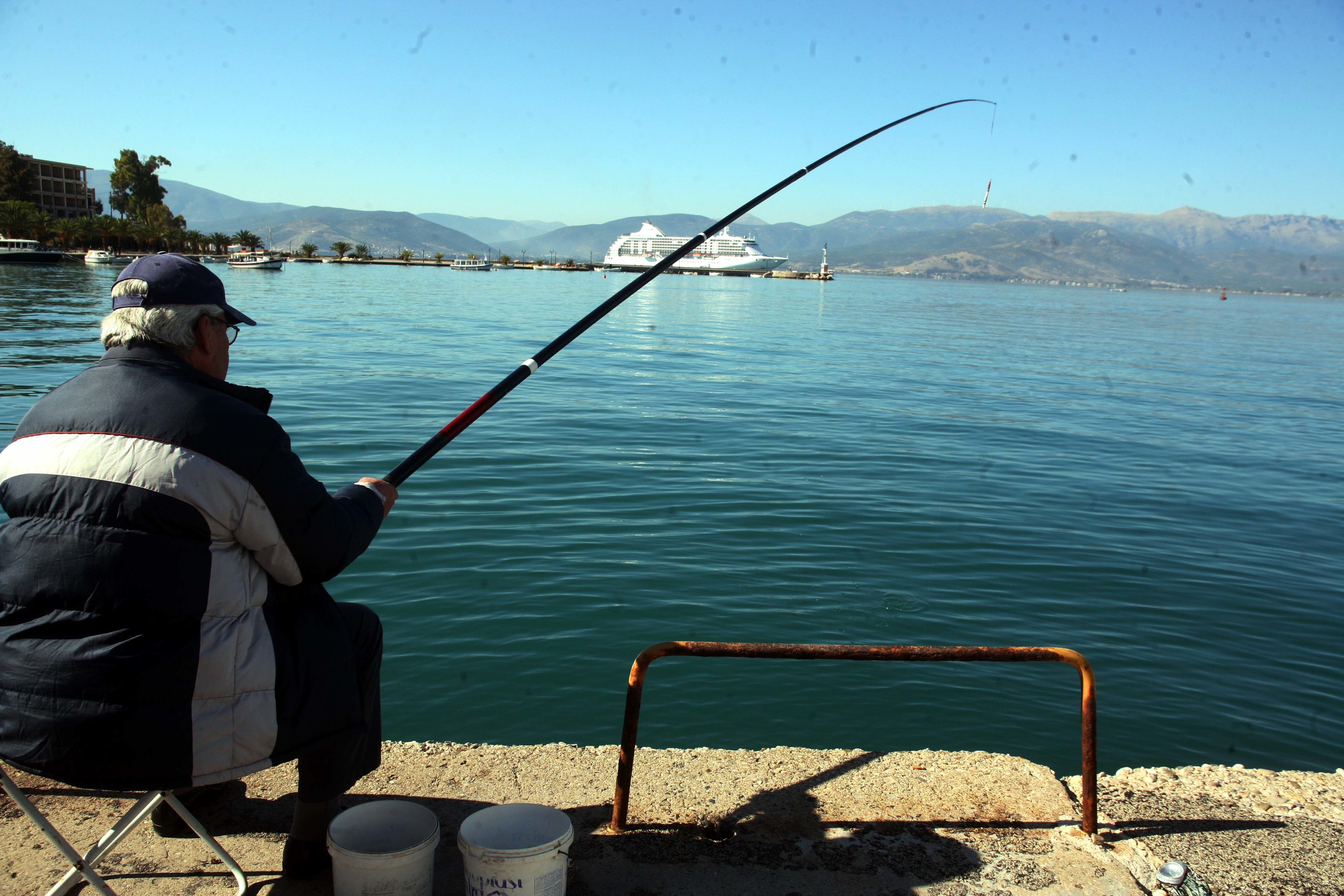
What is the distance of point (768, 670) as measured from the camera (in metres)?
6.35

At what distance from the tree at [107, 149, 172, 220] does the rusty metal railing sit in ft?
432

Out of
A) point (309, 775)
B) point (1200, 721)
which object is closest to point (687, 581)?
point (1200, 721)

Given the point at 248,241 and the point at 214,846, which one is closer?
the point at 214,846

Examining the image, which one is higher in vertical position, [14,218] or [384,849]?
[14,218]

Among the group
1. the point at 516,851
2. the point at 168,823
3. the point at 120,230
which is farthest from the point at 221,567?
the point at 120,230

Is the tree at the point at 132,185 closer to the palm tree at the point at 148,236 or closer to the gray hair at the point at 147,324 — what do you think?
the palm tree at the point at 148,236

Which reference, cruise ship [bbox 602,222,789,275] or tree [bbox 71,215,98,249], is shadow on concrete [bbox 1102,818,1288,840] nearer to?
tree [bbox 71,215,98,249]

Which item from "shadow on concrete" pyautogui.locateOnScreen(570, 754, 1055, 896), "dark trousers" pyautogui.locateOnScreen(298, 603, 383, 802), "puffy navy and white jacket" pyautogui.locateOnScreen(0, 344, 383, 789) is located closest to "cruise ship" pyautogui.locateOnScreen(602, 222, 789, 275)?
"shadow on concrete" pyautogui.locateOnScreen(570, 754, 1055, 896)

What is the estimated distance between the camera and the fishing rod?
3205 millimetres

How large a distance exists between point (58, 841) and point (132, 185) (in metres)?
136

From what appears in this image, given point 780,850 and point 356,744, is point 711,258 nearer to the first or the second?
point 780,850

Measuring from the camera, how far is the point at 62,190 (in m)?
114

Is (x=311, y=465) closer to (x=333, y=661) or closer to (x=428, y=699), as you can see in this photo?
(x=428, y=699)

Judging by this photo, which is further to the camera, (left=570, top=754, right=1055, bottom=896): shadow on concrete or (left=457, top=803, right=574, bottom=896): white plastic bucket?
(left=570, top=754, right=1055, bottom=896): shadow on concrete
